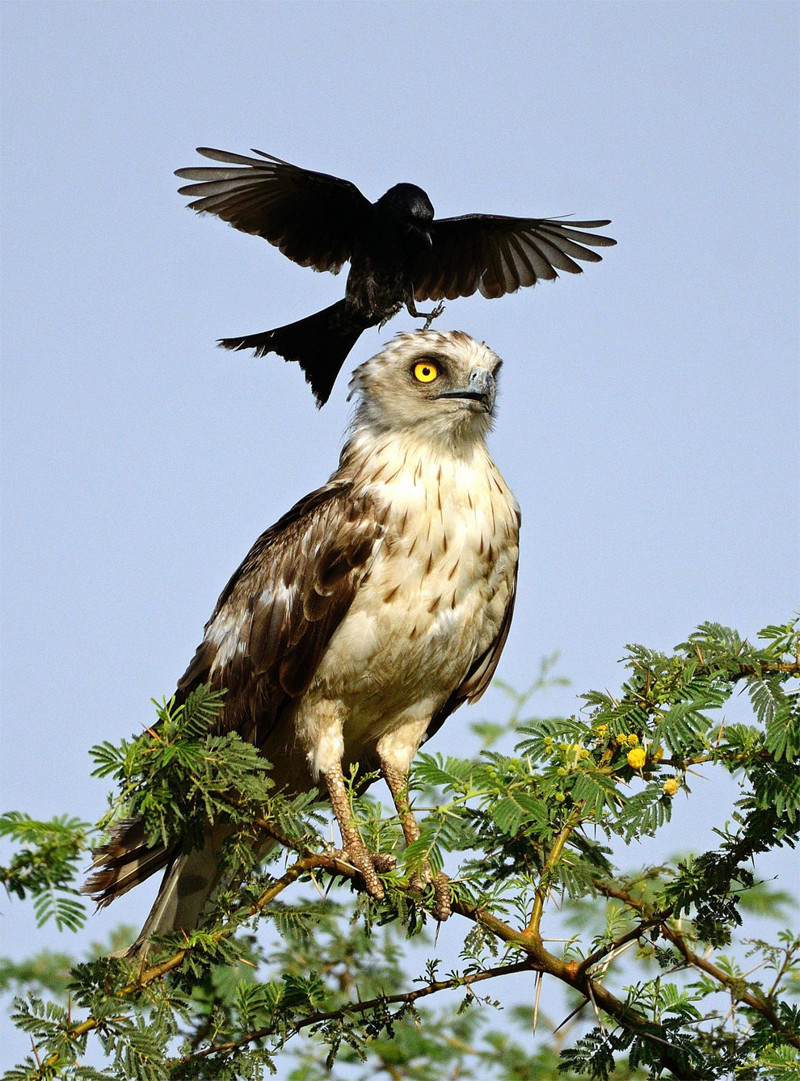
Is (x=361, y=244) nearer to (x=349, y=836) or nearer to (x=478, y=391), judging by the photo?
(x=478, y=391)

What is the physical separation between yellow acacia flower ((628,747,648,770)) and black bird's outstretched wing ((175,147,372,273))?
13.5 feet

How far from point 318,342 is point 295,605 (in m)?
1.91

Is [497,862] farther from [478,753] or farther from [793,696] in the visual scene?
[793,696]

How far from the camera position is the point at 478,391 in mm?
5695

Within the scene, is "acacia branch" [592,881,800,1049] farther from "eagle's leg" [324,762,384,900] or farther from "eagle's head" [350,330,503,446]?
"eagle's head" [350,330,503,446]

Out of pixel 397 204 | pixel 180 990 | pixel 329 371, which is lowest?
pixel 180 990

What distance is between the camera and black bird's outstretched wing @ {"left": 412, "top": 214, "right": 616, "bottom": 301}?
6961 millimetres

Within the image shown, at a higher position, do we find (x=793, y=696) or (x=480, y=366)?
(x=480, y=366)

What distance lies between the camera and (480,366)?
5828 mm

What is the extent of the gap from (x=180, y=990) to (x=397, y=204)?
177 inches

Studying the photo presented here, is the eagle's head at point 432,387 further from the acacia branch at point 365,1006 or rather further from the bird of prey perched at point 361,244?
the acacia branch at point 365,1006

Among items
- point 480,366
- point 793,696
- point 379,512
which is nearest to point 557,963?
point 793,696

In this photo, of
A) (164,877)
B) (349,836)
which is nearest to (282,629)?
(349,836)

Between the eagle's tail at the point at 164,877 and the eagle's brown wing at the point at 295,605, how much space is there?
24.6 inches
